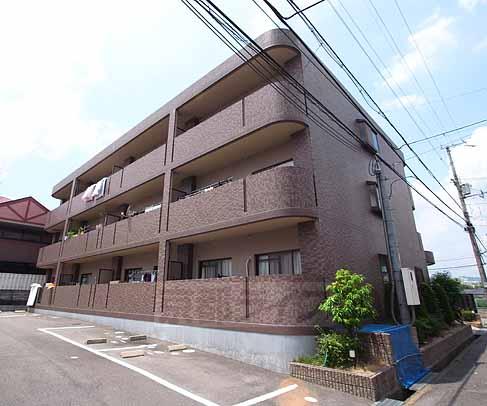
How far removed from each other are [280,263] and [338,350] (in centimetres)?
314

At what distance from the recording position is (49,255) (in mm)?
19391

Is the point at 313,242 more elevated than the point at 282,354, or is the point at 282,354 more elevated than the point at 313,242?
the point at 313,242

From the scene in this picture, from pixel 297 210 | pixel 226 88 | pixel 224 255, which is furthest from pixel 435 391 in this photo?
pixel 226 88

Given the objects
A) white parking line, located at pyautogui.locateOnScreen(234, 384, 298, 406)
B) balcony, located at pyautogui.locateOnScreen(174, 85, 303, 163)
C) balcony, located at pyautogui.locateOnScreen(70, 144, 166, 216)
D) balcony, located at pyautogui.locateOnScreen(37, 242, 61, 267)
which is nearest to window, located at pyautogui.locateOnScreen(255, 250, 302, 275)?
white parking line, located at pyautogui.locateOnScreen(234, 384, 298, 406)

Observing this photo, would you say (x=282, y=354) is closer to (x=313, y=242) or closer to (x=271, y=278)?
(x=271, y=278)

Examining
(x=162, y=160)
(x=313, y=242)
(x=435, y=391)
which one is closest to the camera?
(x=435, y=391)

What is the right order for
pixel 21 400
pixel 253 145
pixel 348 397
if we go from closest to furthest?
pixel 21 400 < pixel 348 397 < pixel 253 145

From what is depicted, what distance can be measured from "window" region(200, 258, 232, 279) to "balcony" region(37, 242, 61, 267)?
12641 mm

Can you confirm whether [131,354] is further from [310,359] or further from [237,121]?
[237,121]

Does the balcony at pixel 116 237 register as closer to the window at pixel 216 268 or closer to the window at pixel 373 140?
the window at pixel 216 268

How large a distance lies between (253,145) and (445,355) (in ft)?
29.0

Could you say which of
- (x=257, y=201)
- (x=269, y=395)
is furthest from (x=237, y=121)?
(x=269, y=395)

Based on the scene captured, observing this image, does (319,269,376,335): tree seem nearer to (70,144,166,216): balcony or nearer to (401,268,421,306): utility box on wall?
(401,268,421,306): utility box on wall

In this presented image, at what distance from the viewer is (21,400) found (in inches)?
174
